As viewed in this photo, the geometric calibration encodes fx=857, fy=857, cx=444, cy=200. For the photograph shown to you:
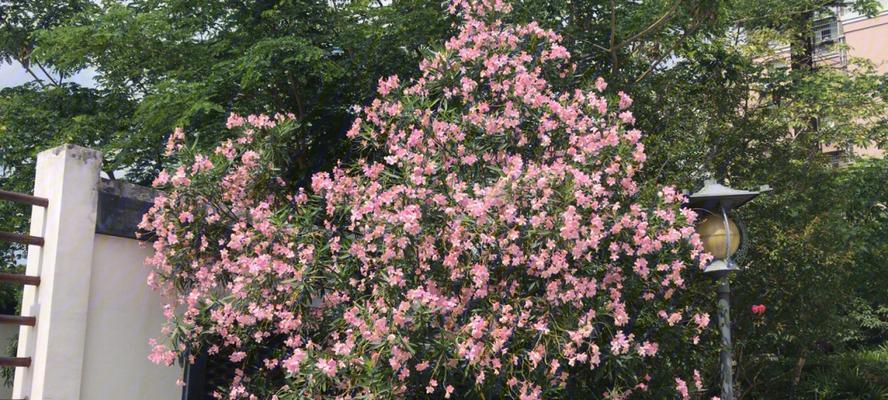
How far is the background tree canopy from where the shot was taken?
9477 mm

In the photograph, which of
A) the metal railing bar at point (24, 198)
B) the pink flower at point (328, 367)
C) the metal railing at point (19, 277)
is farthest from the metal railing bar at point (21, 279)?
the pink flower at point (328, 367)

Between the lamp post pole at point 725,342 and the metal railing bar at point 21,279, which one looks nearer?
the metal railing bar at point 21,279

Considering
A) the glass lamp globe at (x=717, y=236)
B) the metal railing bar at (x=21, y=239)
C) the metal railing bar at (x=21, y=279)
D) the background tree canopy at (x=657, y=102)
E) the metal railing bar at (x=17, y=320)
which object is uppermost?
the background tree canopy at (x=657, y=102)

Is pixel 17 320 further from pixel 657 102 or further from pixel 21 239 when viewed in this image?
pixel 657 102

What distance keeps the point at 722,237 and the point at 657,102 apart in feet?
15.2

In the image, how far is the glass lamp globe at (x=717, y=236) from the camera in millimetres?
6840

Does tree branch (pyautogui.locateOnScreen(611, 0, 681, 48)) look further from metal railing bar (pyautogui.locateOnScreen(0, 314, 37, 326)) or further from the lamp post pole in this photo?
metal railing bar (pyautogui.locateOnScreen(0, 314, 37, 326))

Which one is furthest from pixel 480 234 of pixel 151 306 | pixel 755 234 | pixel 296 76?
pixel 755 234

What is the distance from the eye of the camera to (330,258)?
667 cm

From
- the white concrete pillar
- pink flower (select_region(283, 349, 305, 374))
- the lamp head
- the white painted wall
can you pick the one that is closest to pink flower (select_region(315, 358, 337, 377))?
pink flower (select_region(283, 349, 305, 374))

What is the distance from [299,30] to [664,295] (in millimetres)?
4984

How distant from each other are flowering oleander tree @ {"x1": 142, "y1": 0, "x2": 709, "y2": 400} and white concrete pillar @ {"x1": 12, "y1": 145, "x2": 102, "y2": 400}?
565 millimetres

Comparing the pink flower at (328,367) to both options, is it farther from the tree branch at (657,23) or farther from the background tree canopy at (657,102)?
the tree branch at (657,23)

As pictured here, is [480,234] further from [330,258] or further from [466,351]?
[330,258]
